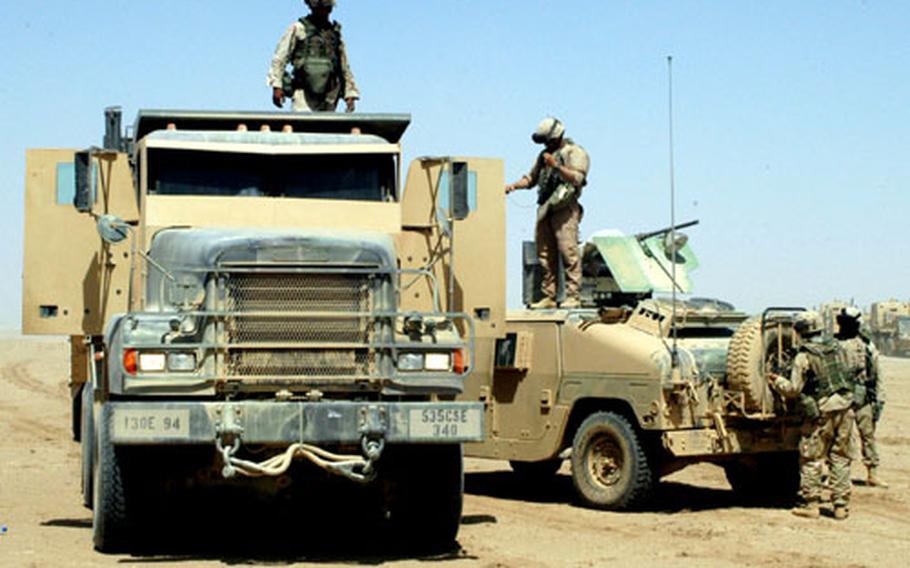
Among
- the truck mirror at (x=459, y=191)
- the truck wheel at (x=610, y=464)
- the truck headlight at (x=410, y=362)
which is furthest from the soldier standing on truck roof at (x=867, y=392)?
the truck headlight at (x=410, y=362)

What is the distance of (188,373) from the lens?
33.0ft

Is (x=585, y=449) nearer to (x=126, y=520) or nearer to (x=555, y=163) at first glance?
(x=555, y=163)

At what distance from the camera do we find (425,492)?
1116cm

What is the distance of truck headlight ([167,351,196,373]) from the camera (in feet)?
32.9

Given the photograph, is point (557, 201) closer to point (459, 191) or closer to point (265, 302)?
point (459, 191)

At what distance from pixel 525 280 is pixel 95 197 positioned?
6.27 meters

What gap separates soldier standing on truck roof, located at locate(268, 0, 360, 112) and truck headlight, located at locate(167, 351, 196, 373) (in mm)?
4329

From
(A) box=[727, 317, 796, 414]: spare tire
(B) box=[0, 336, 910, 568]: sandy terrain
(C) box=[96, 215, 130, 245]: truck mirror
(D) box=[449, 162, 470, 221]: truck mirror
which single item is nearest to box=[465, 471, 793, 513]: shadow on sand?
(B) box=[0, 336, 910, 568]: sandy terrain

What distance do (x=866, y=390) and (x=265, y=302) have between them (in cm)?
777

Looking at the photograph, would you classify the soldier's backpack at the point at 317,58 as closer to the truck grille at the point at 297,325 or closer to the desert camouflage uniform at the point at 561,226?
the desert camouflage uniform at the point at 561,226

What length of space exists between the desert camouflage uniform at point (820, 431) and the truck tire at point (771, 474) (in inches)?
37.8

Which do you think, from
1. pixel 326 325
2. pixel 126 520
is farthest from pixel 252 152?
pixel 126 520

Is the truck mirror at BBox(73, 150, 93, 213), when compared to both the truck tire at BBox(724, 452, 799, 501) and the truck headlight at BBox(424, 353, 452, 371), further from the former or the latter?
the truck tire at BBox(724, 452, 799, 501)

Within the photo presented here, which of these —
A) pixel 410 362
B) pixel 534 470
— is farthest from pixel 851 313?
pixel 410 362
